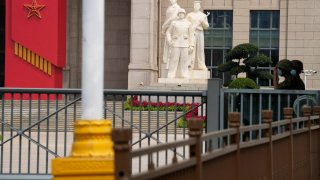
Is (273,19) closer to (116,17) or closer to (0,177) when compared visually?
(116,17)

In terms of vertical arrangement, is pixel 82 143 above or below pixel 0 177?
above

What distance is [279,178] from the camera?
9.91 metres

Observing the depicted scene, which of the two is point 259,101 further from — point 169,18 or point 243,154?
point 169,18

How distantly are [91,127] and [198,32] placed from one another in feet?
137

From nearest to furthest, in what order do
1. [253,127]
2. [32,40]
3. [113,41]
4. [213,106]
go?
[253,127] → [213,106] → [32,40] → [113,41]

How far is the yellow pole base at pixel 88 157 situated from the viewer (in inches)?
279

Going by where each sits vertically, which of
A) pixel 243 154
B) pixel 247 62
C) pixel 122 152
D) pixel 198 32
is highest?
pixel 198 32

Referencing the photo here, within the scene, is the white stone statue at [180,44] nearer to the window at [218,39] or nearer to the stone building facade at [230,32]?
the stone building facade at [230,32]

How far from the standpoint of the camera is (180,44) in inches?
1879

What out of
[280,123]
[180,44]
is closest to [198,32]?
[180,44]

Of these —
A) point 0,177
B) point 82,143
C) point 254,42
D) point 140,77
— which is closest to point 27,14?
point 140,77

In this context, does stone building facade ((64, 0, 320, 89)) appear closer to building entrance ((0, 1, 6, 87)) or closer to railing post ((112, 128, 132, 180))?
building entrance ((0, 1, 6, 87))

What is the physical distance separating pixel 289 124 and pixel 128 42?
169ft

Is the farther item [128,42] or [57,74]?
[128,42]
